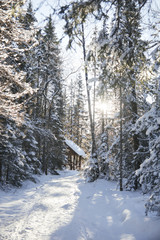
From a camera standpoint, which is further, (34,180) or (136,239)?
(34,180)

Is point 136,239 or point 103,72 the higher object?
point 103,72

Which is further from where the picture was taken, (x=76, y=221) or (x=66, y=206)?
(x=66, y=206)

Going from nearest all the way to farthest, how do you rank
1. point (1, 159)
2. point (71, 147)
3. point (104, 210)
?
1. point (104, 210)
2. point (1, 159)
3. point (71, 147)

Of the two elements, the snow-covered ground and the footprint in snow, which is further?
the footprint in snow

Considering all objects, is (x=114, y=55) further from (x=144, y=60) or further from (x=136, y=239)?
(x=136, y=239)

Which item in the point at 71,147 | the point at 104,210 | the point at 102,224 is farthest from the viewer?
the point at 71,147

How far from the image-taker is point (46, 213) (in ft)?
19.0

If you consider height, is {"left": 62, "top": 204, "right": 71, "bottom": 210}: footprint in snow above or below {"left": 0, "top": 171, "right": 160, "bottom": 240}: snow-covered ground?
below

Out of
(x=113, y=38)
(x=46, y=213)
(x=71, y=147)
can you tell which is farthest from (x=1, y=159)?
(x=71, y=147)

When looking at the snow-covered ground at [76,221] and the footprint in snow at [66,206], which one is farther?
the footprint in snow at [66,206]

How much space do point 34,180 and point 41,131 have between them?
375cm

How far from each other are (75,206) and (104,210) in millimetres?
1192

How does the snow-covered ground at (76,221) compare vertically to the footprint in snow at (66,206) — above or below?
above

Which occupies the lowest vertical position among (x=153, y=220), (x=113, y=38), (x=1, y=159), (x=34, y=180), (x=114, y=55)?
(x=34, y=180)
